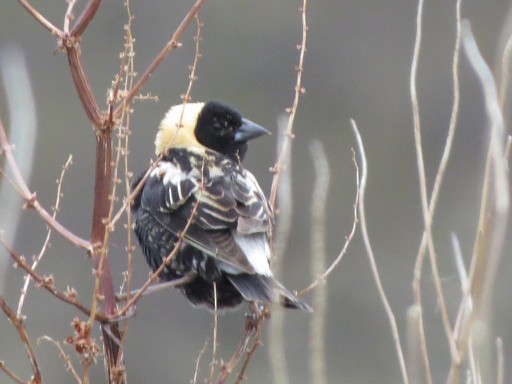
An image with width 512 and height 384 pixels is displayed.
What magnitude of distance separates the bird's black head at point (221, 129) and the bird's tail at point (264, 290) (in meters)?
0.89

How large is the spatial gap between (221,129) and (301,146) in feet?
24.3

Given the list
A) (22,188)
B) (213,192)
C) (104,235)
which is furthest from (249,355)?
(213,192)

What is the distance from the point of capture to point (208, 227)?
4.11 meters

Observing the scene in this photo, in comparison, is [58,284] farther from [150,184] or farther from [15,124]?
[15,124]

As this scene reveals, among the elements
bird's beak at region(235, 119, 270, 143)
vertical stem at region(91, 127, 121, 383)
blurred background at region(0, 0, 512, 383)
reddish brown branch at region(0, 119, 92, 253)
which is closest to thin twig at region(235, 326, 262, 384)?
vertical stem at region(91, 127, 121, 383)

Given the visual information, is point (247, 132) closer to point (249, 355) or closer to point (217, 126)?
point (217, 126)

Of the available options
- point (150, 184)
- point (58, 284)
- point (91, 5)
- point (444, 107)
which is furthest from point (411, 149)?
point (91, 5)

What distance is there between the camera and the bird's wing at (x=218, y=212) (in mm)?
4051

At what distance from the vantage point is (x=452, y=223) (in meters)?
12.0

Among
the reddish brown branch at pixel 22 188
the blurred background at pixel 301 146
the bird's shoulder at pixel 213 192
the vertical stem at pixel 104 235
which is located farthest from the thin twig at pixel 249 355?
the blurred background at pixel 301 146

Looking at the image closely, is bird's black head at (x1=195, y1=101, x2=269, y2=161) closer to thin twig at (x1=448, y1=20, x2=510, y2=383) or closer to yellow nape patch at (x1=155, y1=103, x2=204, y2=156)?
yellow nape patch at (x1=155, y1=103, x2=204, y2=156)

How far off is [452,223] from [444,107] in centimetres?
147

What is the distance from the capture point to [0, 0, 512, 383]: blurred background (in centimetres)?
1120

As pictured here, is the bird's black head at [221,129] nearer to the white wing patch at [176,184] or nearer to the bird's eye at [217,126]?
the bird's eye at [217,126]
